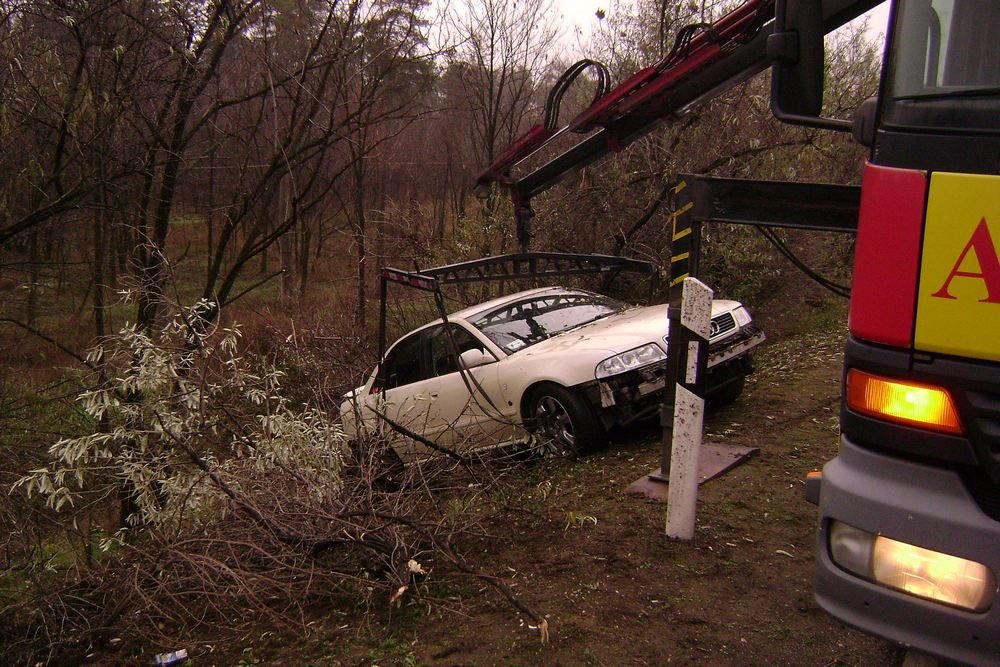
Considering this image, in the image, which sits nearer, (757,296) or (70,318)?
(70,318)

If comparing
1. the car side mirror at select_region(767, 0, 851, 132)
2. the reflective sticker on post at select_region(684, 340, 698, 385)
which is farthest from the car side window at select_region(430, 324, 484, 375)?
the car side mirror at select_region(767, 0, 851, 132)

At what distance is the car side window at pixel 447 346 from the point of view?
7.04m

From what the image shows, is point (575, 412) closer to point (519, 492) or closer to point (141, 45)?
point (519, 492)

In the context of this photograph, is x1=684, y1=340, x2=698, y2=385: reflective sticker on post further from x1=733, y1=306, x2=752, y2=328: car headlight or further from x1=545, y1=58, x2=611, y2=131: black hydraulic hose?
x1=545, y1=58, x2=611, y2=131: black hydraulic hose

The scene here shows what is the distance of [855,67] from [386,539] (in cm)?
1173

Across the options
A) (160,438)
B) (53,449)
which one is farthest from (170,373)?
(53,449)

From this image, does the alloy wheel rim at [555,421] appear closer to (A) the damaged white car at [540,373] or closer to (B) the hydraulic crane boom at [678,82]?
(A) the damaged white car at [540,373]

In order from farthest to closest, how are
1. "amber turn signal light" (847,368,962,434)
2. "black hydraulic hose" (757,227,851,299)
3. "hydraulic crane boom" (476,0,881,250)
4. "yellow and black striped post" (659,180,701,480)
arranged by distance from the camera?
"hydraulic crane boom" (476,0,881,250), "black hydraulic hose" (757,227,851,299), "yellow and black striped post" (659,180,701,480), "amber turn signal light" (847,368,962,434)

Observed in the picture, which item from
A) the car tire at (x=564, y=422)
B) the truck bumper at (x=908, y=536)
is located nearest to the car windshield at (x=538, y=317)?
the car tire at (x=564, y=422)

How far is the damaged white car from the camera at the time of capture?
19.7 ft

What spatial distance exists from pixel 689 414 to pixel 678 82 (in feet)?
10.1

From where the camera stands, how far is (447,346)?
733 cm

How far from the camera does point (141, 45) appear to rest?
7473 millimetres

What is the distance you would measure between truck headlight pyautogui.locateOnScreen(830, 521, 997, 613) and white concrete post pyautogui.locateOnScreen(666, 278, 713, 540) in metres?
1.53
